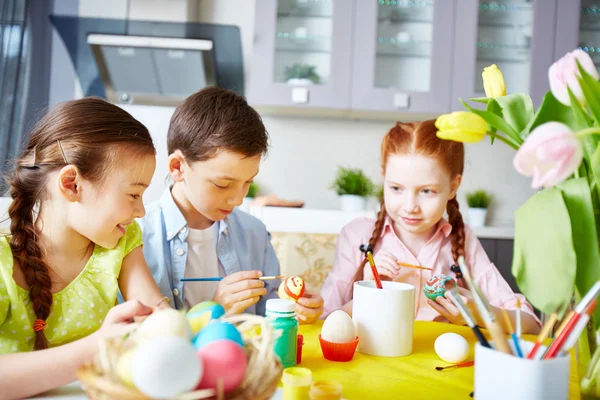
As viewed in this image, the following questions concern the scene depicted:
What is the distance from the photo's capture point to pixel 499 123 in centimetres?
65

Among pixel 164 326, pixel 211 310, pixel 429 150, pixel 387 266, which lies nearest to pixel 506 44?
pixel 429 150

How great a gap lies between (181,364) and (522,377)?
0.32 m

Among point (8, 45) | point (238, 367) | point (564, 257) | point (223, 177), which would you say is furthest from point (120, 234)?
point (8, 45)

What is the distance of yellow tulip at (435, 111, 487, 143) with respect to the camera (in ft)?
1.86

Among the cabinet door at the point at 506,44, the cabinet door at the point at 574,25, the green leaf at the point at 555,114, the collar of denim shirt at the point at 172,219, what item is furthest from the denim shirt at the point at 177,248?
the cabinet door at the point at 574,25

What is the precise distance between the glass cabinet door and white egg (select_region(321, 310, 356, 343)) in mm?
2025

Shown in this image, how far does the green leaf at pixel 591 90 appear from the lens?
0.56 m

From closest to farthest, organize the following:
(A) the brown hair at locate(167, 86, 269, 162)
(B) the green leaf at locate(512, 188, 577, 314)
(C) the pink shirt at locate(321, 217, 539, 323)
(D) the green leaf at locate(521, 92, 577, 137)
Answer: (B) the green leaf at locate(512, 188, 577, 314) → (D) the green leaf at locate(521, 92, 577, 137) → (A) the brown hair at locate(167, 86, 269, 162) → (C) the pink shirt at locate(321, 217, 539, 323)

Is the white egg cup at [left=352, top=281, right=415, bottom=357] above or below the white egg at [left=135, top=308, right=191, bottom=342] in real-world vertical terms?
below

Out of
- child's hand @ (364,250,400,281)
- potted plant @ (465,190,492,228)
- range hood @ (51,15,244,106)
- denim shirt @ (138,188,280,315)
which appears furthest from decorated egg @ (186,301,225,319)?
potted plant @ (465,190,492,228)

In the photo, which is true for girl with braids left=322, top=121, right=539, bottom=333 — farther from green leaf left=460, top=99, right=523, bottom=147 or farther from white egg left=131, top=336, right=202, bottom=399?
white egg left=131, top=336, right=202, bottom=399

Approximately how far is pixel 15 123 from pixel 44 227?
1.76 metres

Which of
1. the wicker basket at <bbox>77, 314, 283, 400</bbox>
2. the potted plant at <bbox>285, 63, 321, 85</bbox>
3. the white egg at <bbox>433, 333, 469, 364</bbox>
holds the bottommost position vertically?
the white egg at <bbox>433, 333, 469, 364</bbox>

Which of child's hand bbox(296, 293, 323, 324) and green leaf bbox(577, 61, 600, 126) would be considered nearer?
green leaf bbox(577, 61, 600, 126)
